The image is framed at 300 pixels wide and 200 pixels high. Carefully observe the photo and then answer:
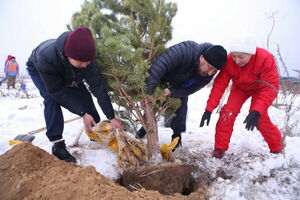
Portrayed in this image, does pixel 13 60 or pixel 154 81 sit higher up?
pixel 154 81

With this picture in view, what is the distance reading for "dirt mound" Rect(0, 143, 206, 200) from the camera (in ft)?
4.83

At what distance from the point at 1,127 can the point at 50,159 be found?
2.50m

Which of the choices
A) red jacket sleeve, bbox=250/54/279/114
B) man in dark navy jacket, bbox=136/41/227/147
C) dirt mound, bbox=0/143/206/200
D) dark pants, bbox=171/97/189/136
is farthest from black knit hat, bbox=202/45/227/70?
dirt mound, bbox=0/143/206/200

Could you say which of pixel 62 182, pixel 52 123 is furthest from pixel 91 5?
pixel 62 182

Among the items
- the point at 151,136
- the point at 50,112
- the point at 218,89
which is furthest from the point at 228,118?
the point at 50,112

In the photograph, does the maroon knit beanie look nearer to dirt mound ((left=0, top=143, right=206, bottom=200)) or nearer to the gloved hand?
dirt mound ((left=0, top=143, right=206, bottom=200))

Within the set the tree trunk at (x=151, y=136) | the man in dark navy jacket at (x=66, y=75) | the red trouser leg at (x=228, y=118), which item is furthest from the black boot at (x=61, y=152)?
the red trouser leg at (x=228, y=118)

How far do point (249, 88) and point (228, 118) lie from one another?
453 mm

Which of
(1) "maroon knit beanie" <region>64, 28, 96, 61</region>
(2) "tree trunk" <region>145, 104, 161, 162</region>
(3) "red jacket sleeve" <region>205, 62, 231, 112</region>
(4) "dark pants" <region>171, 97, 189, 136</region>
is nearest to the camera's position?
(1) "maroon knit beanie" <region>64, 28, 96, 61</region>

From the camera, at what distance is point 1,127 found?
378 centimetres

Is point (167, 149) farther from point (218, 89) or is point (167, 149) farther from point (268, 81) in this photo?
point (268, 81)

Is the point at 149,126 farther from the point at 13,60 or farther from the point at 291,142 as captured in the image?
the point at 13,60

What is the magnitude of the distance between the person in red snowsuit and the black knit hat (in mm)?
143

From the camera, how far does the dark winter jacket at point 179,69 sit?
2.33m
